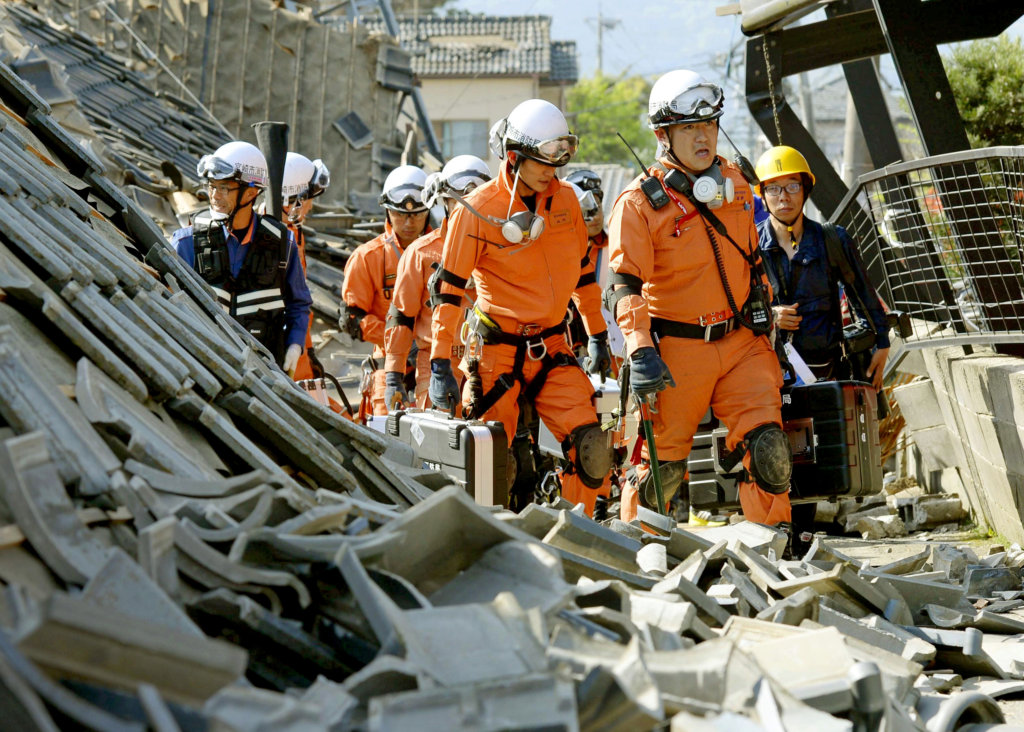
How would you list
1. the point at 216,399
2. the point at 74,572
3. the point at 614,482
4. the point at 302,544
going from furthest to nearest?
the point at 614,482
the point at 216,399
the point at 302,544
the point at 74,572

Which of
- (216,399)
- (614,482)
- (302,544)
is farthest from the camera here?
(614,482)

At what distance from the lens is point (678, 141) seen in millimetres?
6473

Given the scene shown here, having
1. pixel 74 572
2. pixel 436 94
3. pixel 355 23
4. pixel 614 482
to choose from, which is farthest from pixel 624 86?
pixel 74 572

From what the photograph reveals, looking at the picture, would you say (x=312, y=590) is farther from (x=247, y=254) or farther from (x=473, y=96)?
(x=473, y=96)

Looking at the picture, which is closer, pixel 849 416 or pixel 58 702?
pixel 58 702

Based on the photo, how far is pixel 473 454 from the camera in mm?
6480

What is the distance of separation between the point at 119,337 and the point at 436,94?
44.9 meters

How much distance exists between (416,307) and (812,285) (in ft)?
7.95

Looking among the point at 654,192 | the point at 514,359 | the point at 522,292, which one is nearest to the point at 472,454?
the point at 514,359

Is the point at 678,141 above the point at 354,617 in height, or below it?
above

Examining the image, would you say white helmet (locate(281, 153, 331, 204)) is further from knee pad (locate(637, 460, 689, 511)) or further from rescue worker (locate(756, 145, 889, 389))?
knee pad (locate(637, 460, 689, 511))

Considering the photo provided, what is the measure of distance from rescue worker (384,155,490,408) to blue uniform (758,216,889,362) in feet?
6.35

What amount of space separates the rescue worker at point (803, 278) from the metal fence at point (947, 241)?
750 millimetres

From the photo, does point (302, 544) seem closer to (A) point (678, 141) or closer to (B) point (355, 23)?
(A) point (678, 141)
